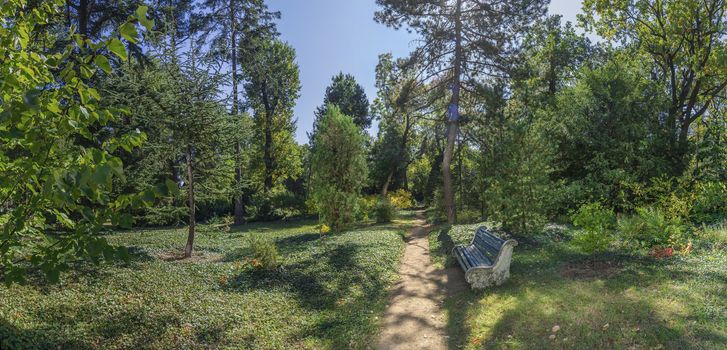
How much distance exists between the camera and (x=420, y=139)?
4169 cm

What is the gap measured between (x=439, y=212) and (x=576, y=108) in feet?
29.6

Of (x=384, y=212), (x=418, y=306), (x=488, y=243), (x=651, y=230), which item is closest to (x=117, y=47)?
(x=418, y=306)

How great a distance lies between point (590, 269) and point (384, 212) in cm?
1568

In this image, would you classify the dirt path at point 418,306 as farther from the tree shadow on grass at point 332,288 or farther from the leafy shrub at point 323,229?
the leafy shrub at point 323,229

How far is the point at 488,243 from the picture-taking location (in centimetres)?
982

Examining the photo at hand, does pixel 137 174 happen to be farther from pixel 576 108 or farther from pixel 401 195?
pixel 401 195

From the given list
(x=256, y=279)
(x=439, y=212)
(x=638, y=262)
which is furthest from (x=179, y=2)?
(x=638, y=262)

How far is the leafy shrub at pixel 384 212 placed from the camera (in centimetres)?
2348

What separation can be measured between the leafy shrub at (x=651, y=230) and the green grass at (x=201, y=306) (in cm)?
533

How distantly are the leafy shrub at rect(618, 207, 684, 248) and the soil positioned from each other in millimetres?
840

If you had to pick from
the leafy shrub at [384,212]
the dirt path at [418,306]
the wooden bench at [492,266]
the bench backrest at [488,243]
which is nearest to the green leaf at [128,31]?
the dirt path at [418,306]

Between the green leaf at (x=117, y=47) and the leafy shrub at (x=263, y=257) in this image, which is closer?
the green leaf at (x=117, y=47)

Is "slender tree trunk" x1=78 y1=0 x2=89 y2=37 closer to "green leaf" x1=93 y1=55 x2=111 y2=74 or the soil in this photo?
"green leaf" x1=93 y1=55 x2=111 y2=74

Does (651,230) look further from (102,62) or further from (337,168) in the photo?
(337,168)
